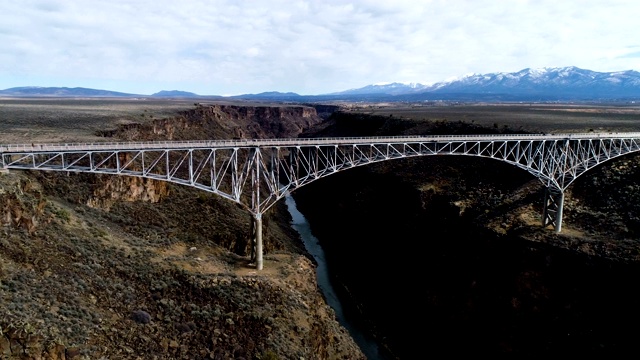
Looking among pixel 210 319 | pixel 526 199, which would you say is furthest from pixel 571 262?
pixel 210 319

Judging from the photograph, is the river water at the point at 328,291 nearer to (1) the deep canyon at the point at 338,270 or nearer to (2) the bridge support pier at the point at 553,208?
(1) the deep canyon at the point at 338,270

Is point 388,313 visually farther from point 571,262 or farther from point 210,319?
point 210,319

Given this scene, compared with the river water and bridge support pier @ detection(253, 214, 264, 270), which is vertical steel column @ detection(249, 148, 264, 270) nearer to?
bridge support pier @ detection(253, 214, 264, 270)

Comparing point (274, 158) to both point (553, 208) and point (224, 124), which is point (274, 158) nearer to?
point (553, 208)

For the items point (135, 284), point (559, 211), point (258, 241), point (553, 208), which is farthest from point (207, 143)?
point (553, 208)

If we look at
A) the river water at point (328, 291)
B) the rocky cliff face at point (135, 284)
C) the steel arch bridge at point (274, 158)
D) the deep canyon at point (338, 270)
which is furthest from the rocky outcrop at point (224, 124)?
the river water at point (328, 291)

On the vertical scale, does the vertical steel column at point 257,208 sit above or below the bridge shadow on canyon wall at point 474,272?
above
